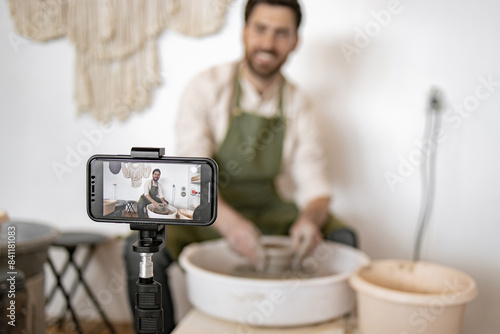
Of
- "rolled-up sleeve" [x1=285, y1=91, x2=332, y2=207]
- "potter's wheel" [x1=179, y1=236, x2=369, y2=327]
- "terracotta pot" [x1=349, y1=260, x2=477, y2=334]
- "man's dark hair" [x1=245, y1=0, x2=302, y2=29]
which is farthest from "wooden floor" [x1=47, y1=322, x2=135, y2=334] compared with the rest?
"man's dark hair" [x1=245, y1=0, x2=302, y2=29]

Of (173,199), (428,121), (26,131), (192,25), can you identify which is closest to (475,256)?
(428,121)

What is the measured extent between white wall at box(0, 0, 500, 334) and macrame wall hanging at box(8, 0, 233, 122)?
0.14 feet

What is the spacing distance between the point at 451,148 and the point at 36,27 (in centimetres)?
159

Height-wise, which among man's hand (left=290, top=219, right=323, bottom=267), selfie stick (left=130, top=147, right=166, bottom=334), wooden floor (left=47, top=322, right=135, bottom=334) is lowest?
wooden floor (left=47, top=322, right=135, bottom=334)

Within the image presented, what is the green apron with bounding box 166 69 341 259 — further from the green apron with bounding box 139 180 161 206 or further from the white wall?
the green apron with bounding box 139 180 161 206

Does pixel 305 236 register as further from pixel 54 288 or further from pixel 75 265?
pixel 54 288

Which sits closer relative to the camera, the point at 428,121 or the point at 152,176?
the point at 152,176

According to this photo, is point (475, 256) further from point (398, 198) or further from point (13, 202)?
point (13, 202)

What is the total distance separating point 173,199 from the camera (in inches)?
29.0

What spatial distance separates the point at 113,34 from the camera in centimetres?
199

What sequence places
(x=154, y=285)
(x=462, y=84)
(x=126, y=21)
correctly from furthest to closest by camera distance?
(x=126, y=21), (x=462, y=84), (x=154, y=285)

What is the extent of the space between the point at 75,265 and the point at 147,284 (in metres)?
1.33

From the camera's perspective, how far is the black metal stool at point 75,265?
1.86m

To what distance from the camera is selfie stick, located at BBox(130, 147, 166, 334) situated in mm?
703
